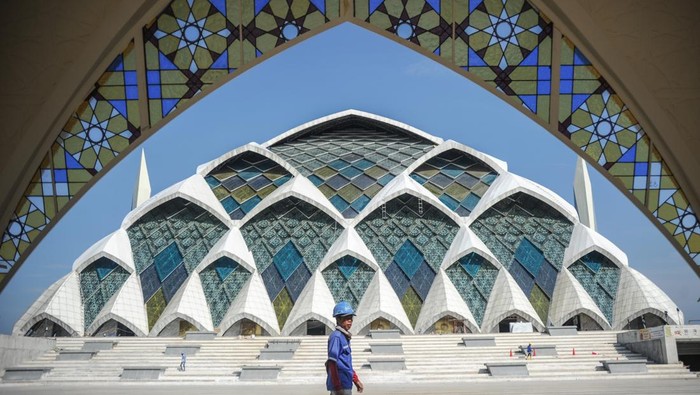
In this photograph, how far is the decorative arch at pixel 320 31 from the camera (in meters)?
6.24

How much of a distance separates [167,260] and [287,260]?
16.2ft

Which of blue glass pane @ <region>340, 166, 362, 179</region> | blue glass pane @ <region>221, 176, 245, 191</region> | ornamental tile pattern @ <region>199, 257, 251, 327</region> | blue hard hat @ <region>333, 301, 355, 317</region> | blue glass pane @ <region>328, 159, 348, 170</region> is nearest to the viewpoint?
blue hard hat @ <region>333, 301, 355, 317</region>

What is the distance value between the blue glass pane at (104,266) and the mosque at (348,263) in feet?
0.13

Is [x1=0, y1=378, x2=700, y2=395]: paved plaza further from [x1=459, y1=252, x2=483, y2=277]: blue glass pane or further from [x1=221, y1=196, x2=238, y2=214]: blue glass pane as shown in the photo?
[x1=221, y1=196, x2=238, y2=214]: blue glass pane

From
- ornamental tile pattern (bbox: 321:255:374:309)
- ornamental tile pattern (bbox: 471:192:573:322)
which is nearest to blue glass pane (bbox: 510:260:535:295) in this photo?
ornamental tile pattern (bbox: 471:192:573:322)

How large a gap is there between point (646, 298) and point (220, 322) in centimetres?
1635

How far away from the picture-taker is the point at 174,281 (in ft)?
90.4

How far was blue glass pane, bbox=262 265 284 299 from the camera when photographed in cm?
2734

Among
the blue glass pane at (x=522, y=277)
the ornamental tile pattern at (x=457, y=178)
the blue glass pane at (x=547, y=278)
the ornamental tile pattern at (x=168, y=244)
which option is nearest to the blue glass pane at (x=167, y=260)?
the ornamental tile pattern at (x=168, y=244)

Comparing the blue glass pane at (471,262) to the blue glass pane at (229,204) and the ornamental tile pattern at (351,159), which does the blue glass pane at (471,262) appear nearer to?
the ornamental tile pattern at (351,159)

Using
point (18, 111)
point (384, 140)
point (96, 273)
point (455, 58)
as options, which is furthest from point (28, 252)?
point (384, 140)

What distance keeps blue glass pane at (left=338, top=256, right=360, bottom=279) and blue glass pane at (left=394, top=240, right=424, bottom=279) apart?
178cm

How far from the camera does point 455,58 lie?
6699 mm

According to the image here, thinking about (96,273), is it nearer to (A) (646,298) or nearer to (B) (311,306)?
(B) (311,306)
